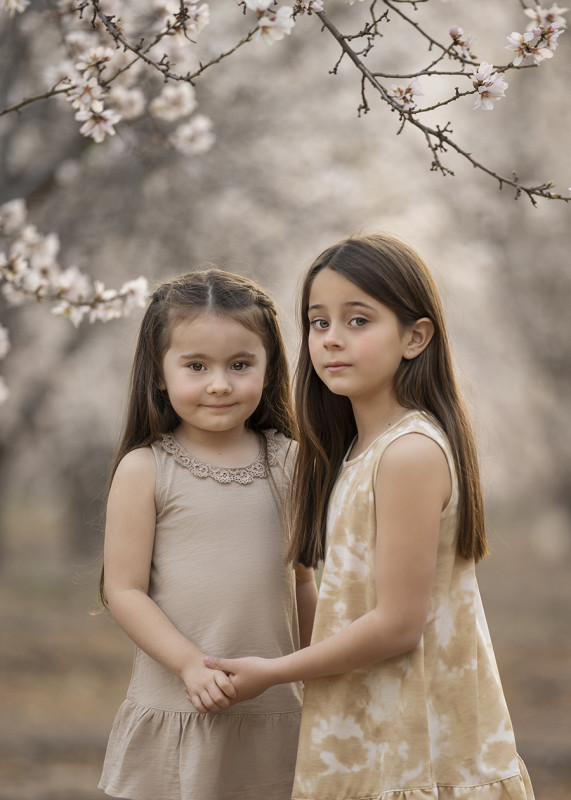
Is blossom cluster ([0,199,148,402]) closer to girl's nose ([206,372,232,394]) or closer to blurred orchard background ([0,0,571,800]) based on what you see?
girl's nose ([206,372,232,394])

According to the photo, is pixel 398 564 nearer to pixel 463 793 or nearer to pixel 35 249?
pixel 463 793

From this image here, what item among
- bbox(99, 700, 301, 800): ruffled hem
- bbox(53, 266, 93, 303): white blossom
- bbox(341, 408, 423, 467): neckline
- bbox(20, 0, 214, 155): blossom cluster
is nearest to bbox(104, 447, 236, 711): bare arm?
bbox(99, 700, 301, 800): ruffled hem

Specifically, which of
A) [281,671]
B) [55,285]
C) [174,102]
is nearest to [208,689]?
Result: [281,671]

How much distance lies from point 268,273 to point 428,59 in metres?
2.00

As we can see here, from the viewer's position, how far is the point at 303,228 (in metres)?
7.68

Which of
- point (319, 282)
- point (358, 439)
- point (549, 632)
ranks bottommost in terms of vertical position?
point (358, 439)

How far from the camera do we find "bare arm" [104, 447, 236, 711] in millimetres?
1924

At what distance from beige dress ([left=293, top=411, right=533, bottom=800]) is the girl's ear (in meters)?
0.13

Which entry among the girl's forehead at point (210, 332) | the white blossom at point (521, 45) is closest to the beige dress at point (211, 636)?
the girl's forehead at point (210, 332)

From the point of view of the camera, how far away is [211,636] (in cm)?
201

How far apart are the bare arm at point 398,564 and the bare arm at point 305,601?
1.33 feet

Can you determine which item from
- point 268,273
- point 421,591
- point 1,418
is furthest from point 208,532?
point 1,418

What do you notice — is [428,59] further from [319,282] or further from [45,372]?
[319,282]

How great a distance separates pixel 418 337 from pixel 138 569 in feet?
2.35
